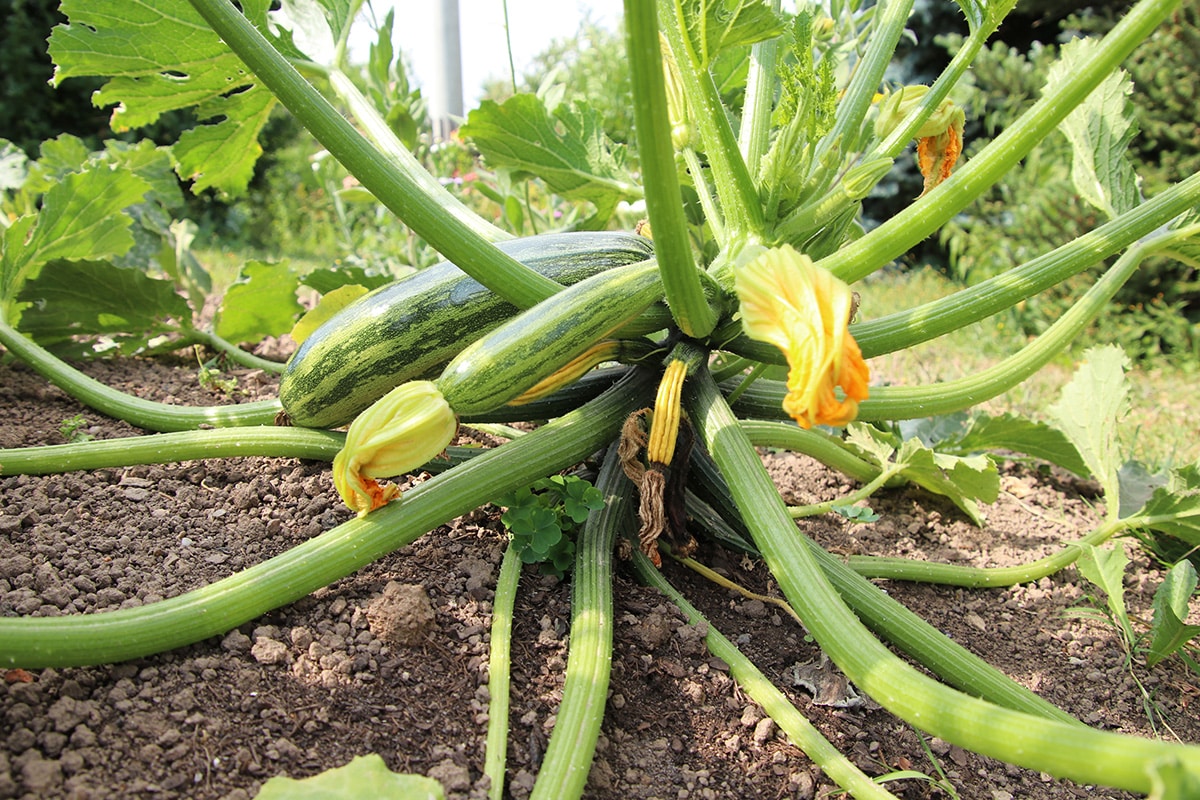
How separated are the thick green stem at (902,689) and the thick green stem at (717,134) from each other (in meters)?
0.37

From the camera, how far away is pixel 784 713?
1404mm

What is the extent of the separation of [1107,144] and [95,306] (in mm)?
2773

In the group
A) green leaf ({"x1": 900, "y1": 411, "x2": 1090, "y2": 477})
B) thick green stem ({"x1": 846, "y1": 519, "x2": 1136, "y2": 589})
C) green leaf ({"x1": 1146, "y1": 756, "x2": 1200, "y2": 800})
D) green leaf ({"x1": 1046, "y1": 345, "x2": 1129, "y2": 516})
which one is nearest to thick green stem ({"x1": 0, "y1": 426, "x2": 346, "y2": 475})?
thick green stem ({"x1": 846, "y1": 519, "x2": 1136, "y2": 589})

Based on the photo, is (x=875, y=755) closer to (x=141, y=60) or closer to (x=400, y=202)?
(x=400, y=202)

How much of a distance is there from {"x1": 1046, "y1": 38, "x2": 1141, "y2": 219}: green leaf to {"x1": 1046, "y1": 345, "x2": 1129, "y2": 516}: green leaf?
378mm

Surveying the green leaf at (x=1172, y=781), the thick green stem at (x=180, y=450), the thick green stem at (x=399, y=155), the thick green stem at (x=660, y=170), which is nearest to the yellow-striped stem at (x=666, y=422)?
the thick green stem at (x=660, y=170)

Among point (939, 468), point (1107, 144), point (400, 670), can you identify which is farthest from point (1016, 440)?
point (400, 670)

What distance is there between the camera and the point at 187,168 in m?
2.47

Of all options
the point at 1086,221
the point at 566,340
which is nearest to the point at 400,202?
the point at 566,340

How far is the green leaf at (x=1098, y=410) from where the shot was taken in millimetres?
2170

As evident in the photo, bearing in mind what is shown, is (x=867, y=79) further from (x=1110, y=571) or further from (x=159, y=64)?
(x=159, y=64)

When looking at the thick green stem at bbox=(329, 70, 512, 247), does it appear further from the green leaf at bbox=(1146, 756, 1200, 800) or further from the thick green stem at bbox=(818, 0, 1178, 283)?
the green leaf at bbox=(1146, 756, 1200, 800)

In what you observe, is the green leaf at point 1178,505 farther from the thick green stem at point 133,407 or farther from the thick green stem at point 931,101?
the thick green stem at point 133,407

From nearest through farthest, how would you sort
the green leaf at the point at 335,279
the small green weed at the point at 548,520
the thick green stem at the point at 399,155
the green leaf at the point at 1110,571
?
the small green weed at the point at 548,520 → the green leaf at the point at 1110,571 → the thick green stem at the point at 399,155 → the green leaf at the point at 335,279
